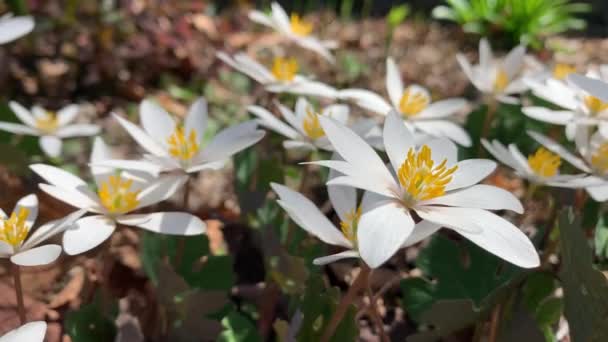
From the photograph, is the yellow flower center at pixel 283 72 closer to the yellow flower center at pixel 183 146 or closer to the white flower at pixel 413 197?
the yellow flower center at pixel 183 146

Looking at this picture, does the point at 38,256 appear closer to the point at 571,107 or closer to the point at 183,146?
the point at 183,146

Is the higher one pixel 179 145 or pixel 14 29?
pixel 14 29

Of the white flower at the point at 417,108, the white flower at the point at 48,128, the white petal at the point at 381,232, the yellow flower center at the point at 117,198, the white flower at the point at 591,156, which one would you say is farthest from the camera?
the white flower at the point at 48,128

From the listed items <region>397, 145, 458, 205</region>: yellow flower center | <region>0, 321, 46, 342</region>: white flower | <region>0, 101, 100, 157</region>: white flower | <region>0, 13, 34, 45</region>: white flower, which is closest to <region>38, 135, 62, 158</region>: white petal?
<region>0, 101, 100, 157</region>: white flower

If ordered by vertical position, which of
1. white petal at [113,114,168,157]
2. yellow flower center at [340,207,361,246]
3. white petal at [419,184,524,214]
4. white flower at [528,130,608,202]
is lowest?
white flower at [528,130,608,202]

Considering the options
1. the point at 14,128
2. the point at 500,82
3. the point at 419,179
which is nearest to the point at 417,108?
the point at 500,82

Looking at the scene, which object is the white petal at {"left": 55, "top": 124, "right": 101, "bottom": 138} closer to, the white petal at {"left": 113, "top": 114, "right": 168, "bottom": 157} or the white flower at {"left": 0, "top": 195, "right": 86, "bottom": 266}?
the white petal at {"left": 113, "top": 114, "right": 168, "bottom": 157}

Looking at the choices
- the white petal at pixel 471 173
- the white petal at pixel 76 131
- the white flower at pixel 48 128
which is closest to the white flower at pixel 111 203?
the white petal at pixel 471 173
